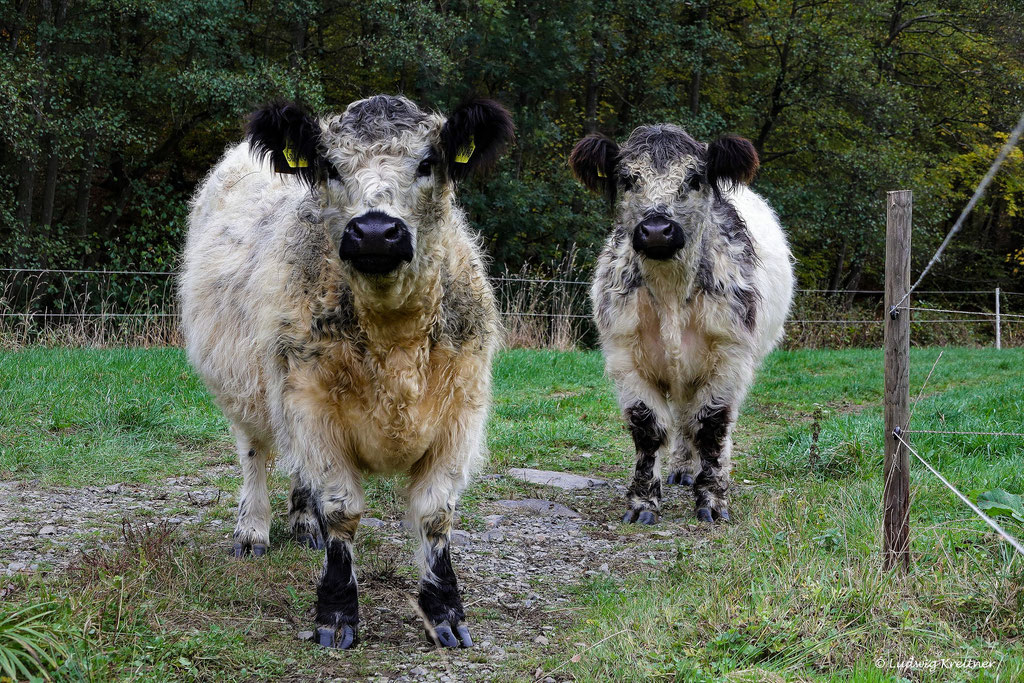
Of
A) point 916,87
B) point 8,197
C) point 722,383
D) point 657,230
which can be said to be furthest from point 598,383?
point 916,87

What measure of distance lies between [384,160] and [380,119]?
21 cm

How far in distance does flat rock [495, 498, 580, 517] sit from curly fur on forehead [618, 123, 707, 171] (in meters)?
2.35

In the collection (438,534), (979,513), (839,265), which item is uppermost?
(839,265)

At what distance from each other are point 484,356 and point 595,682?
5.36 feet

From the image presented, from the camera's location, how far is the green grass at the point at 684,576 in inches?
129

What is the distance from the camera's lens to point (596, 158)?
663 cm

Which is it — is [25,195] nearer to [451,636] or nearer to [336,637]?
[336,637]

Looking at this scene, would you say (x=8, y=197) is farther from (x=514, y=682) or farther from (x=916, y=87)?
(x=916, y=87)

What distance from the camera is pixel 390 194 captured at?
3846 millimetres

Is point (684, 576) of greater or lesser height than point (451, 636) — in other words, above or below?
above

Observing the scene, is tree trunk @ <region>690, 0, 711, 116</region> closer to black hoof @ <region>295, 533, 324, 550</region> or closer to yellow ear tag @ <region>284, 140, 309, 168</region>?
black hoof @ <region>295, 533, 324, 550</region>

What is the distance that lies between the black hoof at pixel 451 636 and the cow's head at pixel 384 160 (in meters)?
1.53

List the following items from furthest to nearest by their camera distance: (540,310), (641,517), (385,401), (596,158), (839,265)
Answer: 1. (839,265)
2. (540,310)
3. (596,158)
4. (641,517)
5. (385,401)

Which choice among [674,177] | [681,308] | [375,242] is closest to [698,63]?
[674,177]
